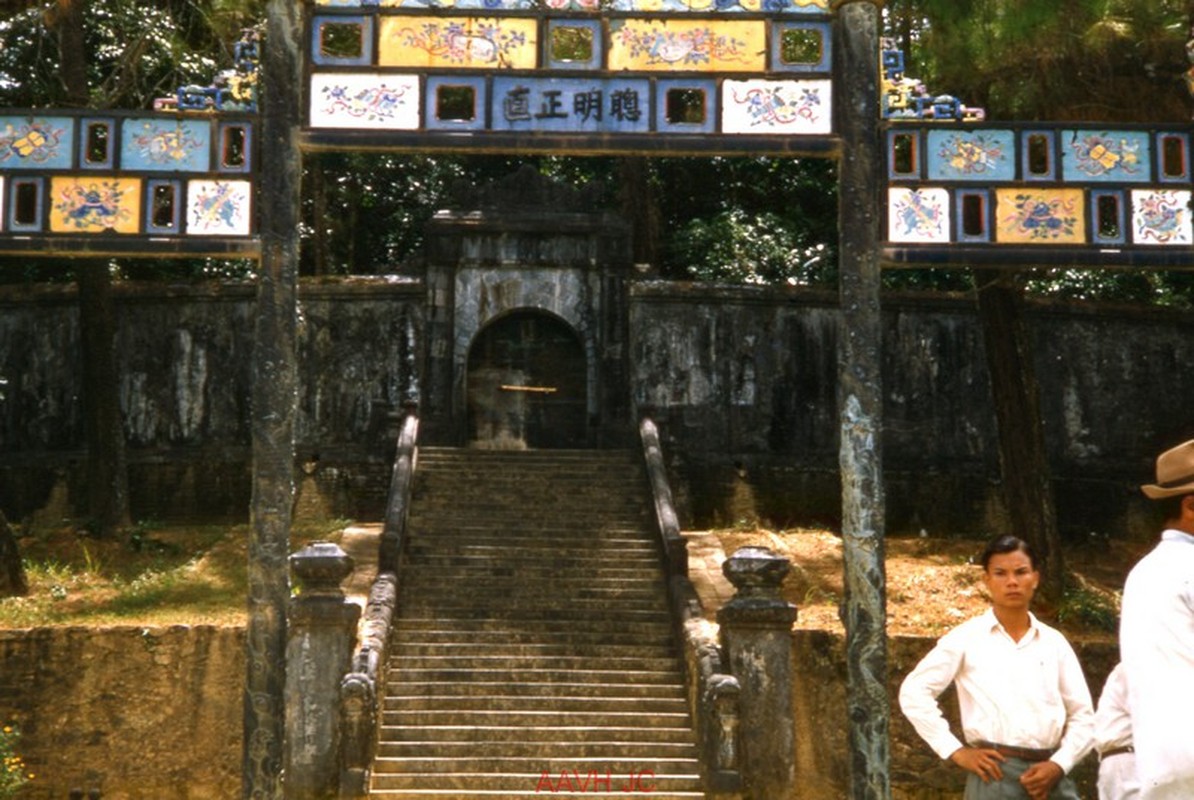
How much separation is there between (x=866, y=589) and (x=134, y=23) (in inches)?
455

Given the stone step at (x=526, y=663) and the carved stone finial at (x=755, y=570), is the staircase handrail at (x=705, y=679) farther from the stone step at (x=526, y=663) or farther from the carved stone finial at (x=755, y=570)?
the carved stone finial at (x=755, y=570)

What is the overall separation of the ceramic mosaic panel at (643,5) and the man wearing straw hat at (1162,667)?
4.51m

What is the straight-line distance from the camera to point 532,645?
1271 centimetres

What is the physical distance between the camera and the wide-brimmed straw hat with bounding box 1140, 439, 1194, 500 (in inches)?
174

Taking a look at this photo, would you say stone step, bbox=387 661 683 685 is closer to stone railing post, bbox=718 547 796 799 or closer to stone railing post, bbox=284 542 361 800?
stone railing post, bbox=284 542 361 800

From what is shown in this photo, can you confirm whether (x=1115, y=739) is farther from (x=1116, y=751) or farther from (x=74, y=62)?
(x=74, y=62)

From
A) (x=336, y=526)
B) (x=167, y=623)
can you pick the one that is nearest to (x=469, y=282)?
(x=336, y=526)

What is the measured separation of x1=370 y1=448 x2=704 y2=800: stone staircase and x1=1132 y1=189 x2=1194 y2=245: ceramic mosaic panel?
16.6 feet

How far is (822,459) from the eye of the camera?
18.7 m

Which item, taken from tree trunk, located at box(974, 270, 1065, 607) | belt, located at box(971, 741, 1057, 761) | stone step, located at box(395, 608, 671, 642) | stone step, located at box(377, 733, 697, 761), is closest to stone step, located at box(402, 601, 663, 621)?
stone step, located at box(395, 608, 671, 642)

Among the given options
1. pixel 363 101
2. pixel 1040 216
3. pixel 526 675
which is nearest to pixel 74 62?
pixel 526 675

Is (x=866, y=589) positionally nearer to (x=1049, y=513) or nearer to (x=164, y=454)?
(x=1049, y=513)

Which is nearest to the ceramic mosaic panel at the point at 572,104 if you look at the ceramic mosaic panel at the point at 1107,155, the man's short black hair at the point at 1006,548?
the ceramic mosaic panel at the point at 1107,155

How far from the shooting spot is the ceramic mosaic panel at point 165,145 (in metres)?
7.96
